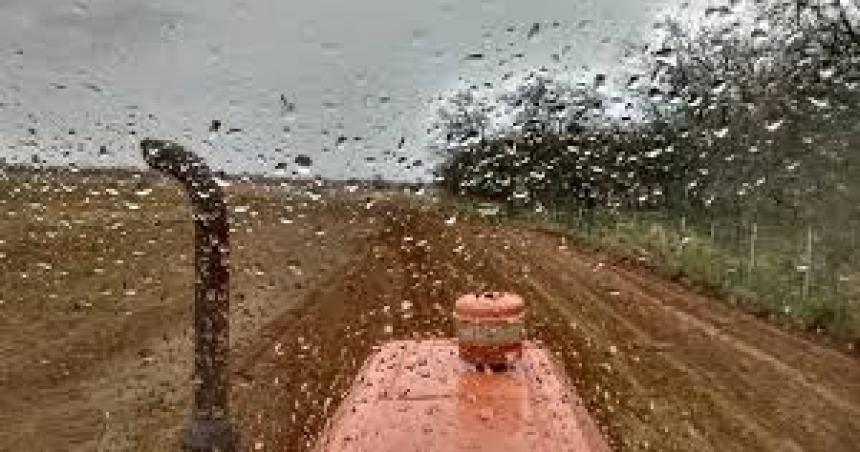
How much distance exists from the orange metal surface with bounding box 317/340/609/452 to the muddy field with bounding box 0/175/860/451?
603cm

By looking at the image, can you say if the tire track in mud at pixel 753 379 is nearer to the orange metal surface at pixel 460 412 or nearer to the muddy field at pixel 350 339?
the muddy field at pixel 350 339

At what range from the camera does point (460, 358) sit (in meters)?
5.68

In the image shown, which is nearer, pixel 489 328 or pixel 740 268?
pixel 489 328

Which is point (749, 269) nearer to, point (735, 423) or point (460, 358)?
point (735, 423)

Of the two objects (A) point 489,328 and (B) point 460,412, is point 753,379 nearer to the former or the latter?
(A) point 489,328

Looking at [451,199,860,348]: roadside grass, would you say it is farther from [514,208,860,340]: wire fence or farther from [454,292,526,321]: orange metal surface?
[454,292,526,321]: orange metal surface

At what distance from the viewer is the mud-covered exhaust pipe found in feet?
25.4

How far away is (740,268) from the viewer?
83.0 ft

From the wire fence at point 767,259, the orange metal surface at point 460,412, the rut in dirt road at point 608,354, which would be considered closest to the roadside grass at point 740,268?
the wire fence at point 767,259

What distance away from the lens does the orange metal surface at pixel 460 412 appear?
4.92 metres

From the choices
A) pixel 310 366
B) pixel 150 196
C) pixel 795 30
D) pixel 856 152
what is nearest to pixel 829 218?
pixel 856 152

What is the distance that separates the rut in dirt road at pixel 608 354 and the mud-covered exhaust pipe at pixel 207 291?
245 cm

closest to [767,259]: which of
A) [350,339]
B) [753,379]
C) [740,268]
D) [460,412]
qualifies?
[740,268]

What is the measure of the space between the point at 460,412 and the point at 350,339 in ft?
45.8
